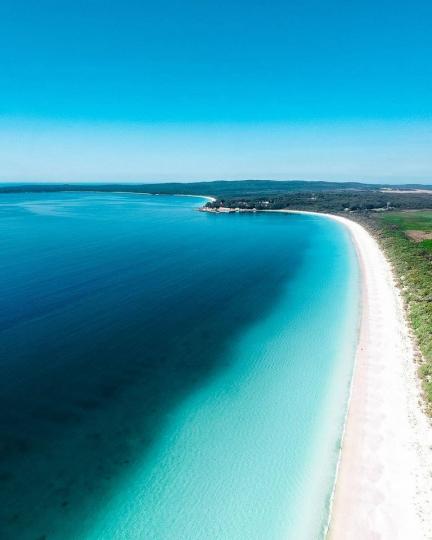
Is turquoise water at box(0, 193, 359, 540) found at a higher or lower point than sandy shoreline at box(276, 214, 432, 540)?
lower

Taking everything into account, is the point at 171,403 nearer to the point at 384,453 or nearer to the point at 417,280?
the point at 384,453

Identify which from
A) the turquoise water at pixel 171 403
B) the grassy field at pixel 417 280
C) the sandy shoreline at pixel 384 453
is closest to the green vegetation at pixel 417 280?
the grassy field at pixel 417 280

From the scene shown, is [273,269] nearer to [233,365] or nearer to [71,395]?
[233,365]

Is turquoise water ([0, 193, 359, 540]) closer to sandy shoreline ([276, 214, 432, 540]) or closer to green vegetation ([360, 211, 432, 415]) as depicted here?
sandy shoreline ([276, 214, 432, 540])

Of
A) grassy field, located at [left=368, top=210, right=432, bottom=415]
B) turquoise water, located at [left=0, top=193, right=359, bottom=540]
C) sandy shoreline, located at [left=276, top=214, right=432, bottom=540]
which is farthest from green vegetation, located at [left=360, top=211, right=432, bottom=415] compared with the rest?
turquoise water, located at [left=0, top=193, right=359, bottom=540]

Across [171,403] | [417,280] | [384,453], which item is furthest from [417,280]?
[171,403]

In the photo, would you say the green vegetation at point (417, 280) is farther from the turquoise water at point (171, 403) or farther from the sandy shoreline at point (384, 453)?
the turquoise water at point (171, 403)
